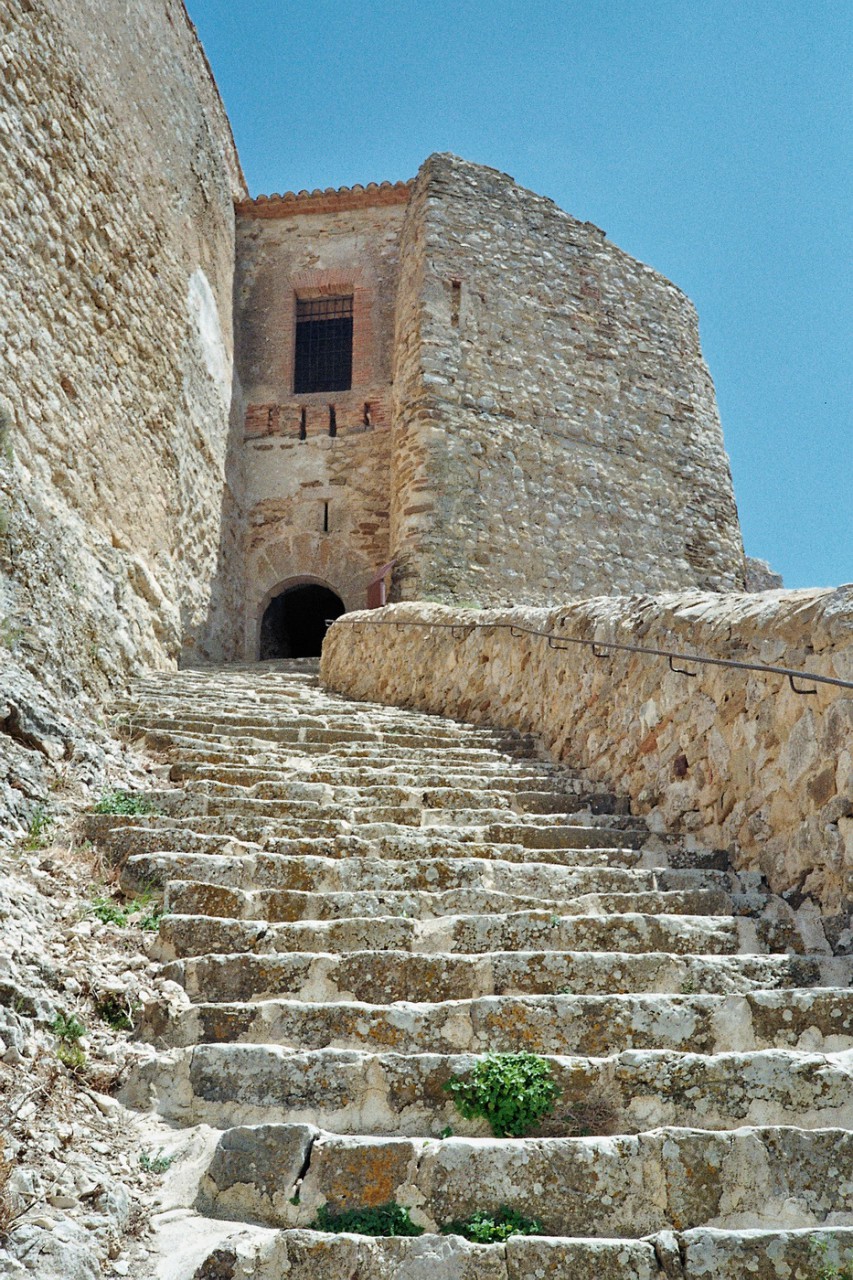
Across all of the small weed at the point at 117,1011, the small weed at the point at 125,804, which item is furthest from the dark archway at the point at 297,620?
the small weed at the point at 117,1011

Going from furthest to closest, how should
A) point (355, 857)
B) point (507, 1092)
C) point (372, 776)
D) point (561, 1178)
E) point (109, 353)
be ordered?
point (109, 353), point (372, 776), point (355, 857), point (507, 1092), point (561, 1178)

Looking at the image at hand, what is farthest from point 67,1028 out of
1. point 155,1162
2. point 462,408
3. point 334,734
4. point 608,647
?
point 462,408

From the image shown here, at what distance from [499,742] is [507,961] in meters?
3.32

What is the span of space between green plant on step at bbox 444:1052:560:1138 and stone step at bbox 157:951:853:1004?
17.8 inches

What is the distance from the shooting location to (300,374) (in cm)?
1422

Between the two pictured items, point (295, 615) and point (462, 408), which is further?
point (295, 615)

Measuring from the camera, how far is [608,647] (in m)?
5.66

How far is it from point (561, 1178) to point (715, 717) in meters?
2.53

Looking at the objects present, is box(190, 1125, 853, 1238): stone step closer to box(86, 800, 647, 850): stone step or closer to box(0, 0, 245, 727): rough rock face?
box(86, 800, 647, 850): stone step

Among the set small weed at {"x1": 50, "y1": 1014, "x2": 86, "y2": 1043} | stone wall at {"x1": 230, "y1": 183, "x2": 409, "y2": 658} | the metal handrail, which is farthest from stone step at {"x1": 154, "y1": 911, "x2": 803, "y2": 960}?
stone wall at {"x1": 230, "y1": 183, "x2": 409, "y2": 658}

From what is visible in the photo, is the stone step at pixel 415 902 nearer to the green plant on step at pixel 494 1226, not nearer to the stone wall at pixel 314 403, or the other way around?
the green plant on step at pixel 494 1226

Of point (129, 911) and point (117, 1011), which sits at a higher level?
point (129, 911)

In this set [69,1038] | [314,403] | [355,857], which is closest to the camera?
[69,1038]

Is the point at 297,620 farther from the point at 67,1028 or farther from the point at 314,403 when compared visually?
the point at 67,1028
